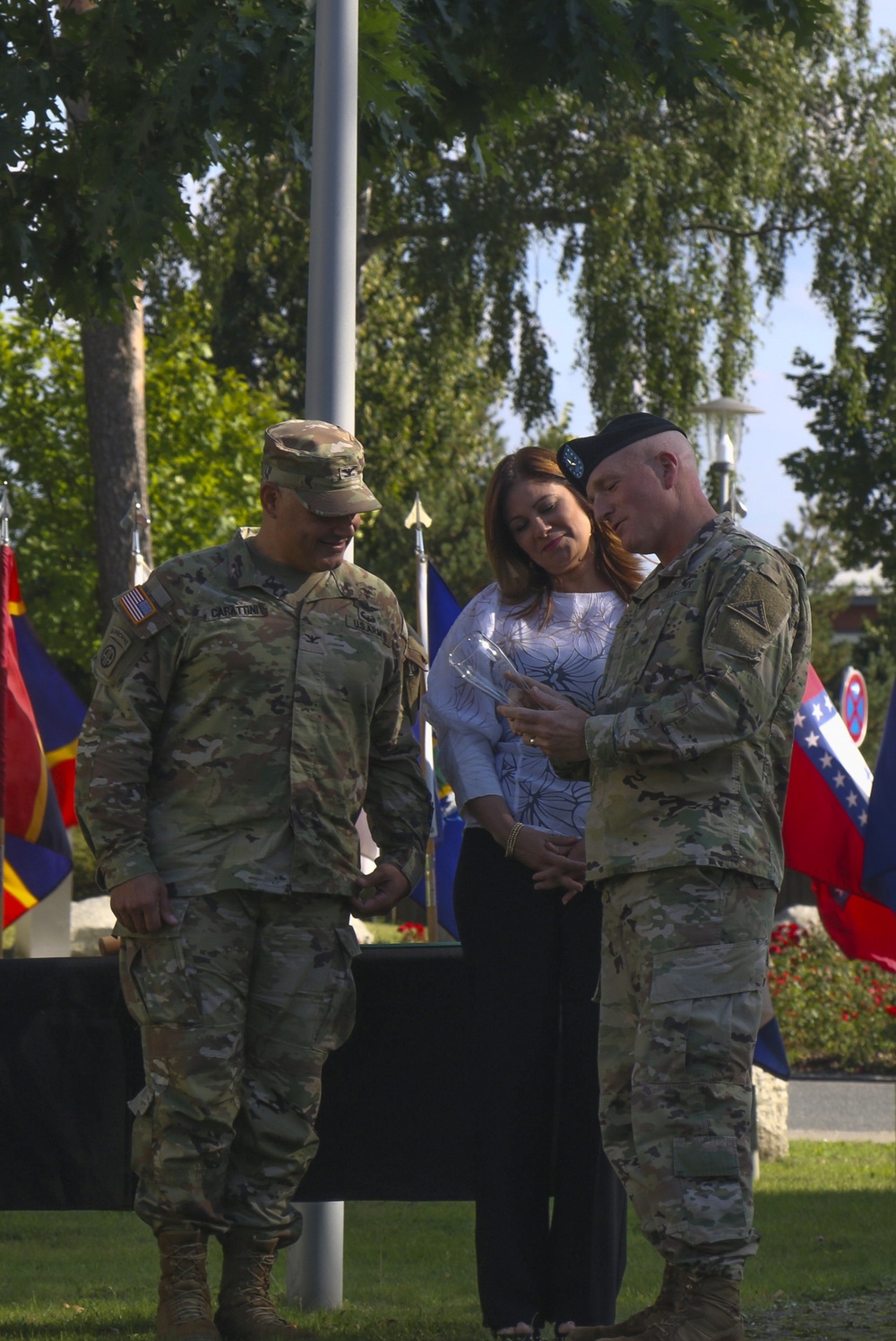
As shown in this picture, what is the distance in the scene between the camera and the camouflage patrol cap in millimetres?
3918

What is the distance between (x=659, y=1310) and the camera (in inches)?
133

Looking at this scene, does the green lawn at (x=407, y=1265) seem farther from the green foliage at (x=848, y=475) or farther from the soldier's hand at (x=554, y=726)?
the green foliage at (x=848, y=475)

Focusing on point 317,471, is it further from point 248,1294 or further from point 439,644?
point 439,644

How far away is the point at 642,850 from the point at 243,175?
48.8 feet

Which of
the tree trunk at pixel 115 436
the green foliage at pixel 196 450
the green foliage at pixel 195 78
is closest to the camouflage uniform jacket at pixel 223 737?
the green foliage at pixel 195 78

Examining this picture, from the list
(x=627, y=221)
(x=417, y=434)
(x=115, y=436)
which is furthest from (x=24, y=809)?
(x=417, y=434)

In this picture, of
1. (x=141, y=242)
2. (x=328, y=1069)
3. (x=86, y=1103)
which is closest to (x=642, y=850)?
(x=328, y=1069)

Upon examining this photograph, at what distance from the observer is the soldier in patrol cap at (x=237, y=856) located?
3746mm

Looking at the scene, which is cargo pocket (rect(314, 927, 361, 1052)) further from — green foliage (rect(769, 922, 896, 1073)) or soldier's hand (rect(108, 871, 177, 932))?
green foliage (rect(769, 922, 896, 1073))

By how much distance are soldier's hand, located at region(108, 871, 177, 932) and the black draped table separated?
620mm

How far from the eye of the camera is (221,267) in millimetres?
17109

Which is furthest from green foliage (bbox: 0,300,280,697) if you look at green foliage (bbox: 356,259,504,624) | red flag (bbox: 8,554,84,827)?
red flag (bbox: 8,554,84,827)

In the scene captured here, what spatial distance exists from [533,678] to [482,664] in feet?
0.44

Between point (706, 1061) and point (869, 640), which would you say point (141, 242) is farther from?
point (869, 640)
